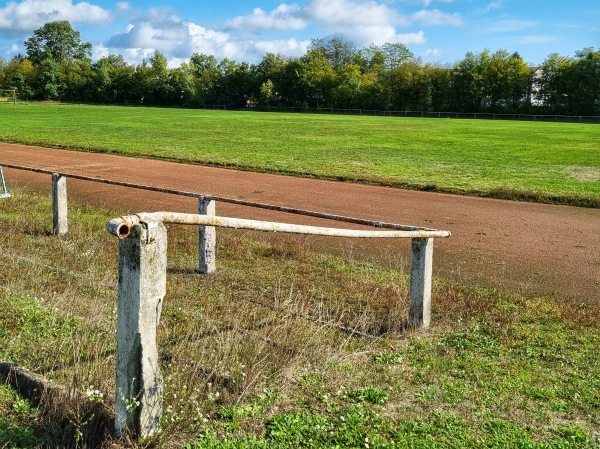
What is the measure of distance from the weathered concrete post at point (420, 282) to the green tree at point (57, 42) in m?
156

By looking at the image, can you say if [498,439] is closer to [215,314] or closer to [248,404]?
[248,404]

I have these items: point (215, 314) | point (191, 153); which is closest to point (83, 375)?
point (215, 314)

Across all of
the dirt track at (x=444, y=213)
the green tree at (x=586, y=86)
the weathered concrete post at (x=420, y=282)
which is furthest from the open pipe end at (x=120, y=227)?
the green tree at (x=586, y=86)

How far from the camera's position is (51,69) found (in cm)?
10981

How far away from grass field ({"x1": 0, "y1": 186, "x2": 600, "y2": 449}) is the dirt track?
1.49m

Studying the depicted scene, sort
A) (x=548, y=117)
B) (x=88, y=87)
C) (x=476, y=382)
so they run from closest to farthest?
(x=476, y=382)
(x=548, y=117)
(x=88, y=87)

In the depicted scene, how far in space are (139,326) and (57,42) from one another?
162940 mm

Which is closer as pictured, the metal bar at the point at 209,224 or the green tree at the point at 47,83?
the metal bar at the point at 209,224

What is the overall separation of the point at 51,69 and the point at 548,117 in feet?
257

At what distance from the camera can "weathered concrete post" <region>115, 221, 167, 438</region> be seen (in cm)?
348

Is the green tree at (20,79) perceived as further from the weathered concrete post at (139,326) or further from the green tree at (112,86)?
the weathered concrete post at (139,326)

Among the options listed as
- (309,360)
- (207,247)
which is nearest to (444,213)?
(207,247)

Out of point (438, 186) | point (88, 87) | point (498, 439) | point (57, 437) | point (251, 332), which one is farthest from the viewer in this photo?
point (88, 87)

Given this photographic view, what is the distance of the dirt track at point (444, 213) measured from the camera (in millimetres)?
9281
